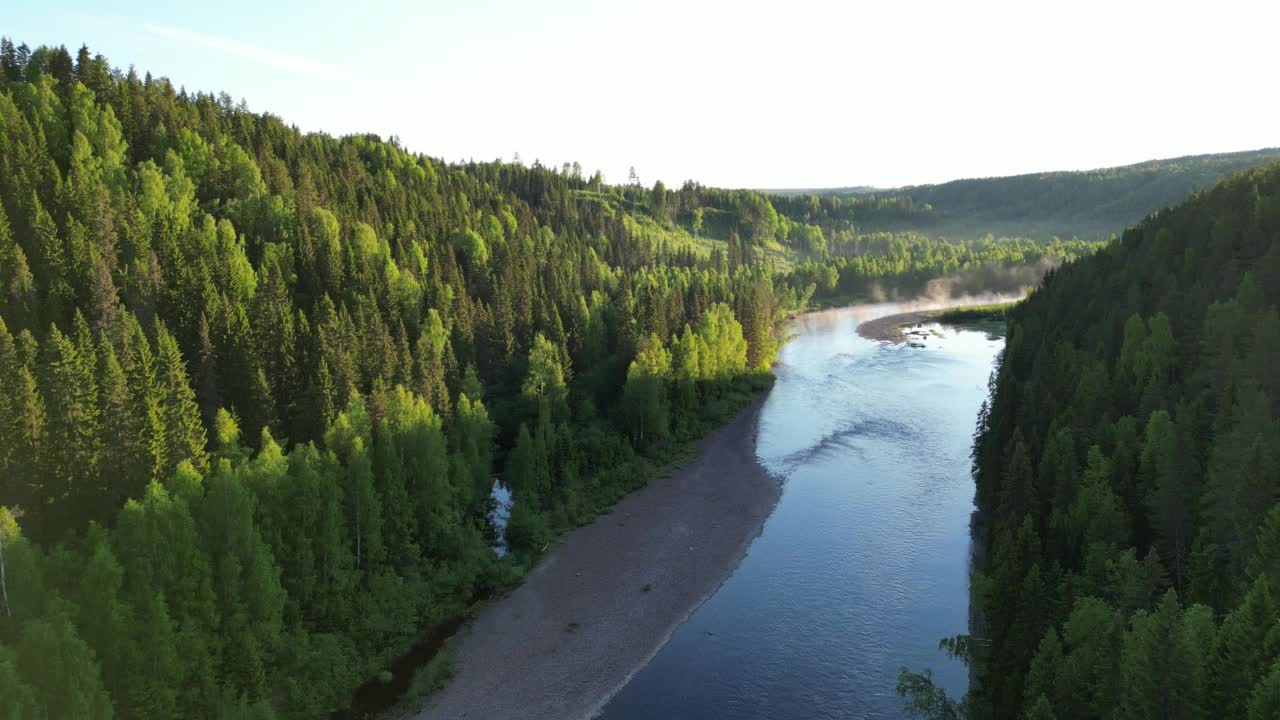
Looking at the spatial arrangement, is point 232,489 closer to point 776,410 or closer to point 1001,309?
point 776,410

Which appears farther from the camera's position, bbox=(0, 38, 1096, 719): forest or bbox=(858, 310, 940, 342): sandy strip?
bbox=(858, 310, 940, 342): sandy strip

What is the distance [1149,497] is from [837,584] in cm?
2087

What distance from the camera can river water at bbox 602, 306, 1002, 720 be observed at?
4294 centimetres

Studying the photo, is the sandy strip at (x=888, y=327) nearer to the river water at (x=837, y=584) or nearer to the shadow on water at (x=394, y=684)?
the river water at (x=837, y=584)

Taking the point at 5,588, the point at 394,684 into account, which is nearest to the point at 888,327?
the point at 394,684

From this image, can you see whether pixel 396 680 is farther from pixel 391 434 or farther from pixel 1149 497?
pixel 1149 497

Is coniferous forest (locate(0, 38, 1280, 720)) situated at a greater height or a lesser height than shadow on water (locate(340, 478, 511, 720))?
greater

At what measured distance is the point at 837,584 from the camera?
179 ft

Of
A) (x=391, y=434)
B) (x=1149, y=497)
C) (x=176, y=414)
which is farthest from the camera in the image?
(x=391, y=434)

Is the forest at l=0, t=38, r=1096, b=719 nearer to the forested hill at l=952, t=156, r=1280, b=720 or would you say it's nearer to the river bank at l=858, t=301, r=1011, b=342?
the forested hill at l=952, t=156, r=1280, b=720

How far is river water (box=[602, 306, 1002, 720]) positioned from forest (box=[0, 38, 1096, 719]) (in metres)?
15.7

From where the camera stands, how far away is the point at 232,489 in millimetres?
40562

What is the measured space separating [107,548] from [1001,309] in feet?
661

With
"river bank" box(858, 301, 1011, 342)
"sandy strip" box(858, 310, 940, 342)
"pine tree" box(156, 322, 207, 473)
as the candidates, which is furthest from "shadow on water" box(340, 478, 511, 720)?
"river bank" box(858, 301, 1011, 342)
